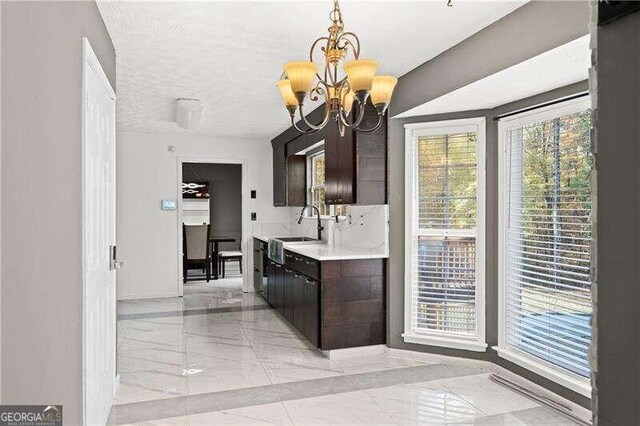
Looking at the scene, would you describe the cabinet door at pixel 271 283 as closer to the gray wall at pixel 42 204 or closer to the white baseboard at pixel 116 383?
the white baseboard at pixel 116 383

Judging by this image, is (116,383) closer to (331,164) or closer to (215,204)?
(331,164)

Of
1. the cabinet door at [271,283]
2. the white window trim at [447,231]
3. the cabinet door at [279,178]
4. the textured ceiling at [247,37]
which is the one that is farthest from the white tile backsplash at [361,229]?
the textured ceiling at [247,37]

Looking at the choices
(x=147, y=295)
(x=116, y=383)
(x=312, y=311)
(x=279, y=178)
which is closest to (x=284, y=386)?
(x=312, y=311)

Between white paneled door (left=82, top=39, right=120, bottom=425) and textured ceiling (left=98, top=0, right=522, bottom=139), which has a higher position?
textured ceiling (left=98, top=0, right=522, bottom=139)

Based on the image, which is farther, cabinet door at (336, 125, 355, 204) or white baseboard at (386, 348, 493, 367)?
cabinet door at (336, 125, 355, 204)

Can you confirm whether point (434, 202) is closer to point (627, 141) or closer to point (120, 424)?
point (120, 424)

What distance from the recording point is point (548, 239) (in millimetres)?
2980

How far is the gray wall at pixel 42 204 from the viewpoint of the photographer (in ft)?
3.78

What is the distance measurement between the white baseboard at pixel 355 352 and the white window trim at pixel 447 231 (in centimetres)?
26

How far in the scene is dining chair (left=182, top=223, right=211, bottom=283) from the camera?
24.8 ft

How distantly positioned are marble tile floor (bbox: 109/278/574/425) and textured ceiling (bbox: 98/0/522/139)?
7.77ft

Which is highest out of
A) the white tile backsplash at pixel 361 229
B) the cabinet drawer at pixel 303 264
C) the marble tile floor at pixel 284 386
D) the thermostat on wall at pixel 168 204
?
the thermostat on wall at pixel 168 204

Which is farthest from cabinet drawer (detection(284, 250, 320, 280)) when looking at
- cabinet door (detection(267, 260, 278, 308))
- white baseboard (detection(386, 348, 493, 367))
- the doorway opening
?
the doorway opening

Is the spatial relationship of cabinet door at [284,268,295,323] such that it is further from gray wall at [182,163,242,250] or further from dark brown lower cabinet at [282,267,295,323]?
gray wall at [182,163,242,250]
